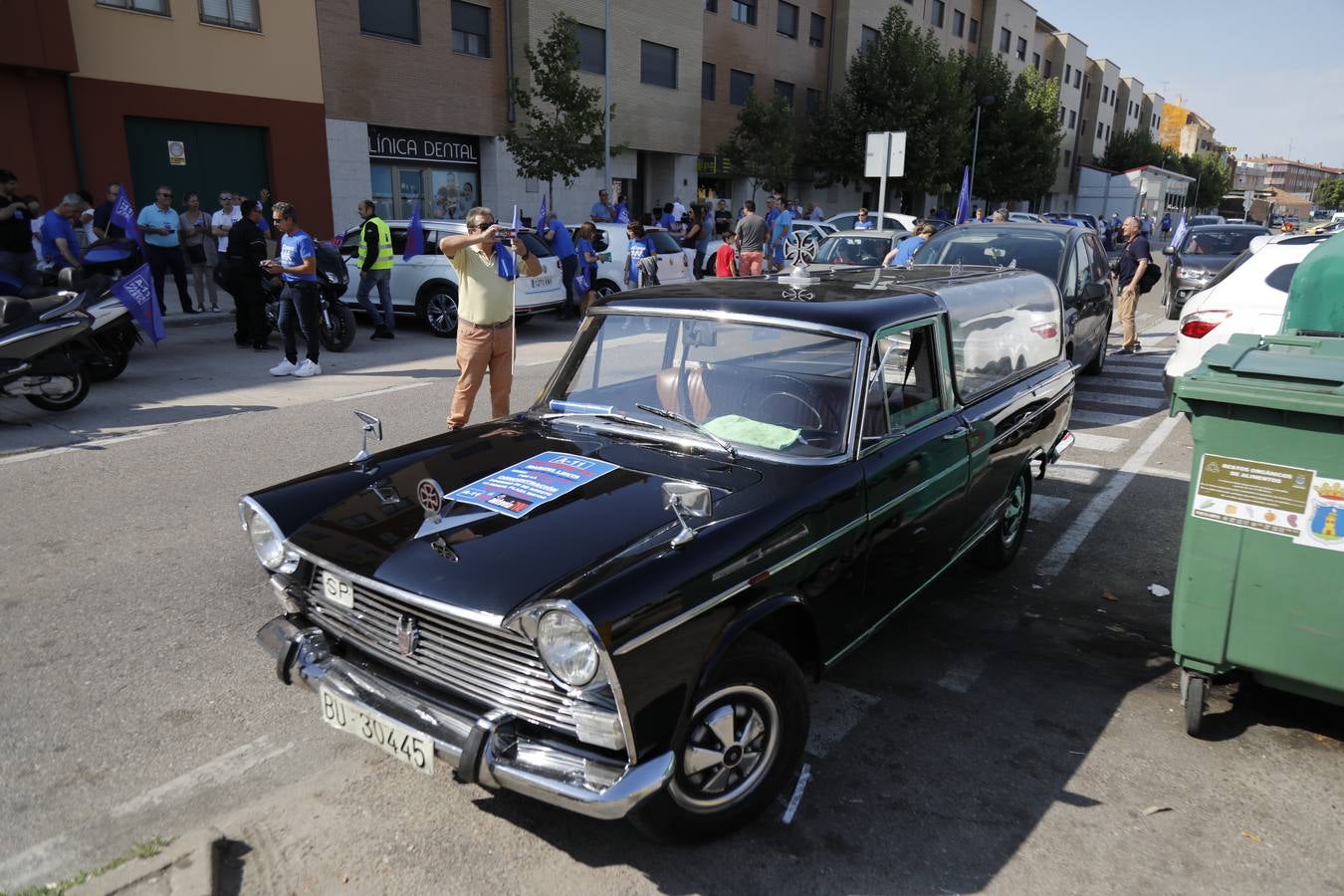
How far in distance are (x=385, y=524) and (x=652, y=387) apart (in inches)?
49.7

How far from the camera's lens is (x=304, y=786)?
316 cm

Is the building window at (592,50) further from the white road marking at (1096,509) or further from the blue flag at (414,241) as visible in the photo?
the white road marking at (1096,509)

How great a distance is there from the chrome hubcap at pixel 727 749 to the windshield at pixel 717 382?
97 cm

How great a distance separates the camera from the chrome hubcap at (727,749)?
2658 millimetres

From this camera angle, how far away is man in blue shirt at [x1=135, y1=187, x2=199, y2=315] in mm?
13203

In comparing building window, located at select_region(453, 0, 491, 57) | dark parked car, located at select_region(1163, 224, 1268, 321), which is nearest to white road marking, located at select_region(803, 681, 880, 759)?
dark parked car, located at select_region(1163, 224, 1268, 321)

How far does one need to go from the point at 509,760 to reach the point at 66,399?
7.81m

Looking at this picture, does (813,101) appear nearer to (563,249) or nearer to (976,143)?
(976,143)

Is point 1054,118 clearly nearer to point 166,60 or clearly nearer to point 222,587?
point 166,60

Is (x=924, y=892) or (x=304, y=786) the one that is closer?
(x=924, y=892)

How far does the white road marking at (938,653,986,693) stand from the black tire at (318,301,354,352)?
9976mm

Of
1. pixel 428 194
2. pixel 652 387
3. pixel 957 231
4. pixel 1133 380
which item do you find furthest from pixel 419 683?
pixel 428 194

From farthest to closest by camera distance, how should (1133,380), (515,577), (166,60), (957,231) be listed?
(166,60), (1133,380), (957,231), (515,577)

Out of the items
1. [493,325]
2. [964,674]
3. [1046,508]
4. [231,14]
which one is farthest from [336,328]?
[231,14]
